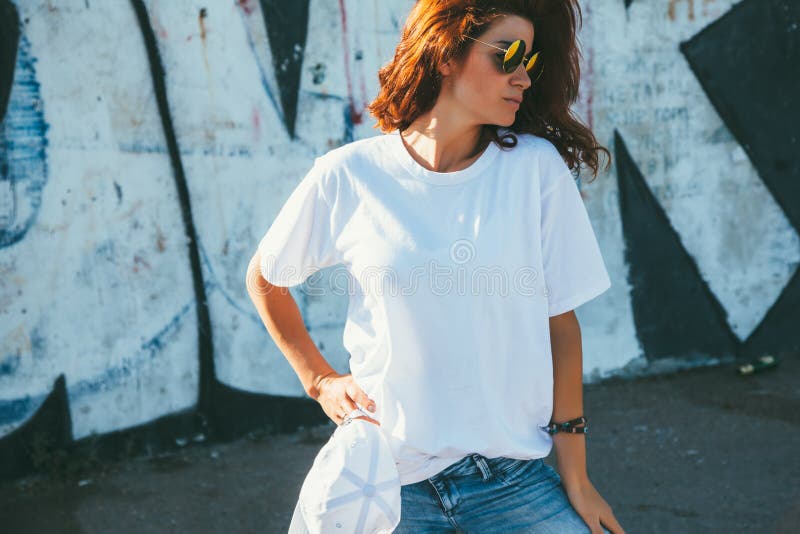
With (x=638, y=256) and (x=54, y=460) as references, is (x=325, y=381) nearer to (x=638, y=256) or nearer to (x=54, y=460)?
(x=54, y=460)

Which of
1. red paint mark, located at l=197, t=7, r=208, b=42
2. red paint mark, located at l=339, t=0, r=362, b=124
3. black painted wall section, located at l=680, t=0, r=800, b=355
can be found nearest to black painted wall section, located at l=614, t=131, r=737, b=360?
black painted wall section, located at l=680, t=0, r=800, b=355

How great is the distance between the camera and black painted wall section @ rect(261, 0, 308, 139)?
4.06m

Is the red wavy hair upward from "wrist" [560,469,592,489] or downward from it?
upward

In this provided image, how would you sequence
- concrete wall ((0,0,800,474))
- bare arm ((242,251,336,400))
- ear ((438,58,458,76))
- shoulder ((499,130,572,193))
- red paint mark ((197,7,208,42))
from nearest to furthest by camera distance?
shoulder ((499,130,572,193))
ear ((438,58,458,76))
bare arm ((242,251,336,400))
concrete wall ((0,0,800,474))
red paint mark ((197,7,208,42))

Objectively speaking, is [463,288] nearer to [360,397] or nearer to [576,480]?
[360,397]

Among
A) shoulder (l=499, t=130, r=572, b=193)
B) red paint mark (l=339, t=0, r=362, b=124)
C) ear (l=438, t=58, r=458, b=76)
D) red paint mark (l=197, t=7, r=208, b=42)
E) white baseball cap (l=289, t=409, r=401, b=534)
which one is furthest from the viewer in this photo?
red paint mark (l=339, t=0, r=362, b=124)

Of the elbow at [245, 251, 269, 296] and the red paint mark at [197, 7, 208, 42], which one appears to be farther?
the red paint mark at [197, 7, 208, 42]

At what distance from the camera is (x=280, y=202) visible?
415 centimetres

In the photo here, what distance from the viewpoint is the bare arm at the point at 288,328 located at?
2115 millimetres

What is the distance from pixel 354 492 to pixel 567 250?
0.65 metres

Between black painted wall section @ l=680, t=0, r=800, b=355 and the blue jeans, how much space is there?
356 cm

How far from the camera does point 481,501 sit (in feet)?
6.08

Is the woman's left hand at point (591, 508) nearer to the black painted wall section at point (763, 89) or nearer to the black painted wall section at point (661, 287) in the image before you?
the black painted wall section at point (661, 287)

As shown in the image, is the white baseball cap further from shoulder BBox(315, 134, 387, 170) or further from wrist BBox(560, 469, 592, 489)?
shoulder BBox(315, 134, 387, 170)
